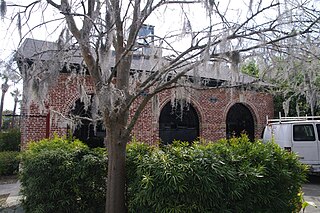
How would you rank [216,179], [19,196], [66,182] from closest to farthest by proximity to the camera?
[216,179], [66,182], [19,196]

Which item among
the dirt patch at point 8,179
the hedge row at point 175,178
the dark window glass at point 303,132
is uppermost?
the dark window glass at point 303,132

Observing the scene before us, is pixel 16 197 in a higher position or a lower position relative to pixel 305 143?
lower

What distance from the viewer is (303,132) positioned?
8.86 m

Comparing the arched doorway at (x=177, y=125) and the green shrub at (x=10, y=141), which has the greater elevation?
the arched doorway at (x=177, y=125)

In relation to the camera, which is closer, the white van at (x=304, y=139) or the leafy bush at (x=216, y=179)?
the leafy bush at (x=216, y=179)

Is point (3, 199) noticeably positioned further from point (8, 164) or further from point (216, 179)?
point (216, 179)

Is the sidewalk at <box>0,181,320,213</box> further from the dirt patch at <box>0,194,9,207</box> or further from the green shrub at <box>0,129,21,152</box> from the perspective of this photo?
the green shrub at <box>0,129,21,152</box>

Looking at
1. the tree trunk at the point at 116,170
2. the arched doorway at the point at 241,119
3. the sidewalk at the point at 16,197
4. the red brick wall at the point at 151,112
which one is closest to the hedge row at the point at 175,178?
the tree trunk at the point at 116,170

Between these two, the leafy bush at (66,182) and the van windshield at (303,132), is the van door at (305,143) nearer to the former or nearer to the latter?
the van windshield at (303,132)

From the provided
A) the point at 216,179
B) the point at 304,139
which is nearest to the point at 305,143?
the point at 304,139

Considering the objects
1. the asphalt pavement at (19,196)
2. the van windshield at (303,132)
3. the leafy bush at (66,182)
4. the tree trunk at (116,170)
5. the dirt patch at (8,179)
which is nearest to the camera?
the tree trunk at (116,170)

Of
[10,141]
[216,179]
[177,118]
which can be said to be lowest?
[216,179]

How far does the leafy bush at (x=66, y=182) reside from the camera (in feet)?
14.7

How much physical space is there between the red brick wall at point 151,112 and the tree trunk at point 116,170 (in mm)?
4249
